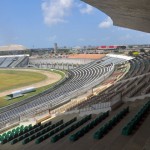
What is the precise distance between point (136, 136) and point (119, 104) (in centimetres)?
1014

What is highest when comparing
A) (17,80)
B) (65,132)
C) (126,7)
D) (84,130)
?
(126,7)

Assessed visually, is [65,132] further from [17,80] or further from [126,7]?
[17,80]

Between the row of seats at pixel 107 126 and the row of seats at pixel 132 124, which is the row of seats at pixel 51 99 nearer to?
the row of seats at pixel 107 126

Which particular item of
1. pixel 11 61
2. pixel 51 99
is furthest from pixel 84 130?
pixel 11 61

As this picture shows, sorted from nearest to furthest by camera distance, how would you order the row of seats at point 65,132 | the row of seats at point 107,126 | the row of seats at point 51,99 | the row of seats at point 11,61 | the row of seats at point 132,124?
the row of seats at point 132,124 → the row of seats at point 107,126 → the row of seats at point 65,132 → the row of seats at point 51,99 → the row of seats at point 11,61

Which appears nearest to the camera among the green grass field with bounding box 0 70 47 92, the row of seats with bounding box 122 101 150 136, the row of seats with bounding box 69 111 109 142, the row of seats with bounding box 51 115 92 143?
the row of seats with bounding box 122 101 150 136

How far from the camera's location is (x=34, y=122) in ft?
109

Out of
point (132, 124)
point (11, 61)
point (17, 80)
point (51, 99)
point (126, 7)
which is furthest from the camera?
point (11, 61)

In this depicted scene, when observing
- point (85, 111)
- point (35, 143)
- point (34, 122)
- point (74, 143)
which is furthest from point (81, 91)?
point (74, 143)

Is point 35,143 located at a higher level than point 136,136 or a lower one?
lower

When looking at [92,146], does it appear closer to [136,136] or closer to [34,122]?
[136,136]

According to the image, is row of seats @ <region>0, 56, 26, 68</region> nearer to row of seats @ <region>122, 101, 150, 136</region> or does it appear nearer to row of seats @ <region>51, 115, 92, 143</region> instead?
row of seats @ <region>51, 115, 92, 143</region>

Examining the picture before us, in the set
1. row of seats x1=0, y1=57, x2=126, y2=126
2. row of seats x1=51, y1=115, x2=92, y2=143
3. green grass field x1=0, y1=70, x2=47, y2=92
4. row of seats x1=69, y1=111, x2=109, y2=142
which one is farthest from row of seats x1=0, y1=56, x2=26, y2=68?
row of seats x1=69, y1=111, x2=109, y2=142

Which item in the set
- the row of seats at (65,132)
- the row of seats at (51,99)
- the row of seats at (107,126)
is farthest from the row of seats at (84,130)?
the row of seats at (51,99)
